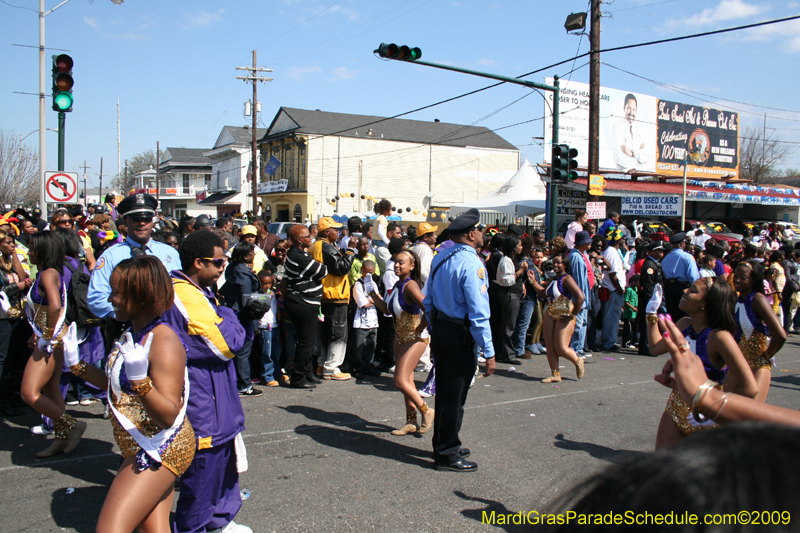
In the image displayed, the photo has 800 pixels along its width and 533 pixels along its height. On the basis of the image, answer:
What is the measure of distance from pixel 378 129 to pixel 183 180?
28.7 meters

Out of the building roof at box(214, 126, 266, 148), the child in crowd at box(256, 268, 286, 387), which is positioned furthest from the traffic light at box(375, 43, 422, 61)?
the building roof at box(214, 126, 266, 148)

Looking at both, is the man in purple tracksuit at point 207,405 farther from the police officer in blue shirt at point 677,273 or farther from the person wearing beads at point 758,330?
the police officer in blue shirt at point 677,273

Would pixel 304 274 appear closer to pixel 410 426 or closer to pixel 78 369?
pixel 410 426

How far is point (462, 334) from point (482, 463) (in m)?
1.17

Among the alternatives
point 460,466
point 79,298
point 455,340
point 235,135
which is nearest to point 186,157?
point 235,135

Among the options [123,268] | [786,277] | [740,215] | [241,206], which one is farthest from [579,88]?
[241,206]

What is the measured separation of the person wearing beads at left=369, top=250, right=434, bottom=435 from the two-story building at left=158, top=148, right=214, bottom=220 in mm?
52590

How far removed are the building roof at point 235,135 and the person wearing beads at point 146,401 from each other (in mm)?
49445

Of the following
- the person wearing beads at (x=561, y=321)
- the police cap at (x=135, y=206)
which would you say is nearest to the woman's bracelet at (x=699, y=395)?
the police cap at (x=135, y=206)

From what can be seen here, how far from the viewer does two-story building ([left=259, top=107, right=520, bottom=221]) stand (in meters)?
40.3

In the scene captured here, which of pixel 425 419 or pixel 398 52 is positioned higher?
pixel 398 52

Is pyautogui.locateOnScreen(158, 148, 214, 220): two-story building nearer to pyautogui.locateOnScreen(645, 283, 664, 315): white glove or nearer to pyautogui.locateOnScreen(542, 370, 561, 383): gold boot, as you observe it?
pyautogui.locateOnScreen(542, 370, 561, 383): gold boot

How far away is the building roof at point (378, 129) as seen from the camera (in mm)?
41000

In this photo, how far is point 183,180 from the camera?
201ft
